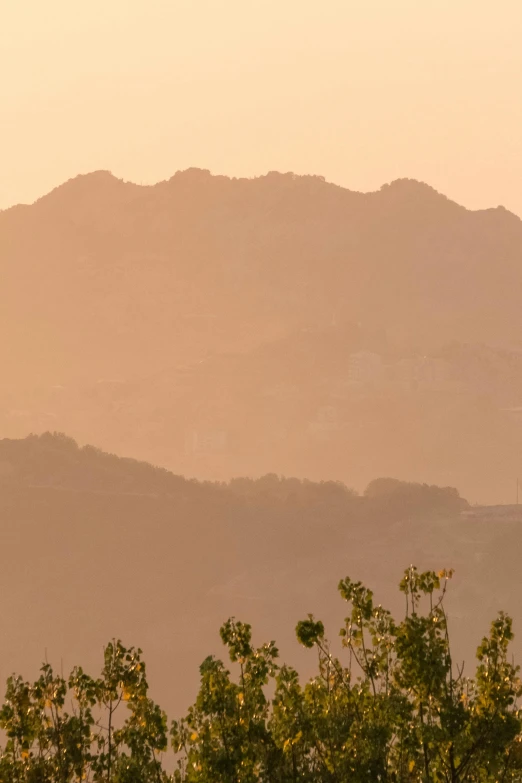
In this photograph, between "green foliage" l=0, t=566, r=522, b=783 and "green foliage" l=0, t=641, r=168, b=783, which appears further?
"green foliage" l=0, t=641, r=168, b=783

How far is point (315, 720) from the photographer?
23.1 meters

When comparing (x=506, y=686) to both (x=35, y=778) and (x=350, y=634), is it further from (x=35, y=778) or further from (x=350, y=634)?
(x=35, y=778)

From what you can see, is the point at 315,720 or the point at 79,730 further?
the point at 79,730

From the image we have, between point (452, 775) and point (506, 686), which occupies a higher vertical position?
point (506, 686)

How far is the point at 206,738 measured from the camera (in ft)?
74.2

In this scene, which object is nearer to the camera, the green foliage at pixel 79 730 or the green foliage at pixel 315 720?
the green foliage at pixel 315 720

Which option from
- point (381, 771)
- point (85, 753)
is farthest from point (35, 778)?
point (381, 771)

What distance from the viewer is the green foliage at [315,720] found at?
21.6 meters

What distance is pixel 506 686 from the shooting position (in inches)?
854

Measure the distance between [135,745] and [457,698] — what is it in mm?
6411

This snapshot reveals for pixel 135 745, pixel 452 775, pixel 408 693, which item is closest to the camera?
pixel 452 775

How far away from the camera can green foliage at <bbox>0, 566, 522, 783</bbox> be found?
21625 mm

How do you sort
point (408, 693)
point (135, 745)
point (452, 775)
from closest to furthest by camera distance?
1. point (452, 775)
2. point (408, 693)
3. point (135, 745)

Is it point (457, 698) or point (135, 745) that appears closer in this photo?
point (457, 698)
